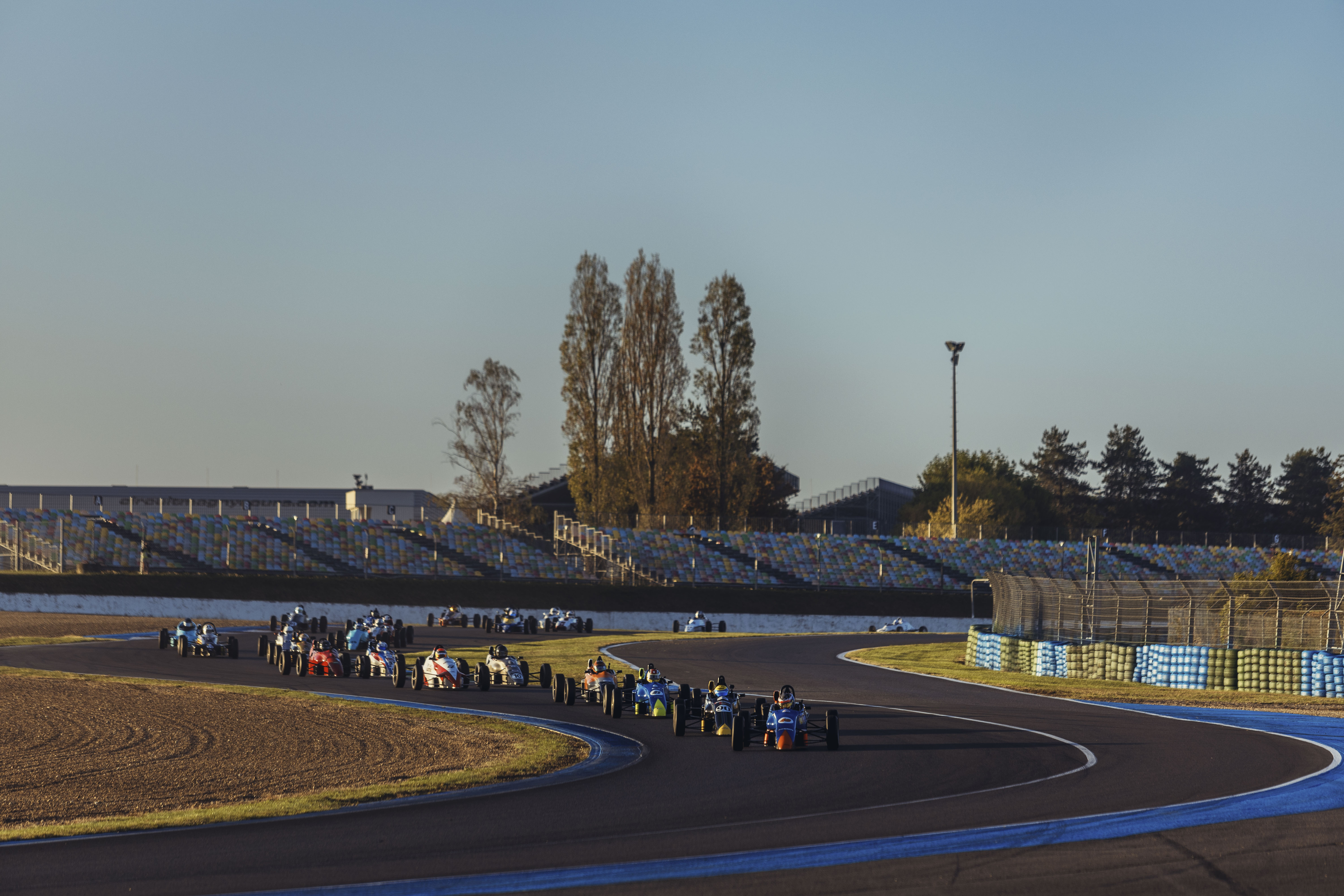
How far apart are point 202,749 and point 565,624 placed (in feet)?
99.6

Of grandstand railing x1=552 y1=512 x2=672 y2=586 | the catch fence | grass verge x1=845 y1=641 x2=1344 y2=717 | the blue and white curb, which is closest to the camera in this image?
the blue and white curb

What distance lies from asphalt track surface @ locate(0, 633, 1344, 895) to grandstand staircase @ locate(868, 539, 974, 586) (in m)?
41.1

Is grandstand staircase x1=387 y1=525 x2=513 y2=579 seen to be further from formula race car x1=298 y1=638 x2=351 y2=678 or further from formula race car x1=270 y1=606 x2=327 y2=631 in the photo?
formula race car x1=298 y1=638 x2=351 y2=678

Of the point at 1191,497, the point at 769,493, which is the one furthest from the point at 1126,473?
the point at 769,493

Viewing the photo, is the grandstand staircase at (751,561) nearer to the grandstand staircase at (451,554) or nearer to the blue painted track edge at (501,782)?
the grandstand staircase at (451,554)

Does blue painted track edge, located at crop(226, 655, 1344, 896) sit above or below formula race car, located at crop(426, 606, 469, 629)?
above

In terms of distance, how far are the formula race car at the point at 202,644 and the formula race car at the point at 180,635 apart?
0.01 meters

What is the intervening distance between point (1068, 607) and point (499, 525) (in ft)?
114

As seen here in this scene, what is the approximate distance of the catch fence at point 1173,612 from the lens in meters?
27.5

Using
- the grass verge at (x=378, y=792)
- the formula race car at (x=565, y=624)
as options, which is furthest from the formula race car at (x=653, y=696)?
the formula race car at (x=565, y=624)

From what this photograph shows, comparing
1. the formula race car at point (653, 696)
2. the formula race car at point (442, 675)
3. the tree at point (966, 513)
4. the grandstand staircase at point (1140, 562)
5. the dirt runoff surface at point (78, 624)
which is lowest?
the dirt runoff surface at point (78, 624)

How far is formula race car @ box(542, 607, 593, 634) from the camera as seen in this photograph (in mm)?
46375

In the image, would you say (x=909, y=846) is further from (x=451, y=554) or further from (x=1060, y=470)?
(x=1060, y=470)

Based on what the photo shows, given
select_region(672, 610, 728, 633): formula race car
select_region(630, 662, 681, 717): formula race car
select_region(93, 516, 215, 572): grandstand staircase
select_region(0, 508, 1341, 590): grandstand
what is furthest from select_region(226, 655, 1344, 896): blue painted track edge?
select_region(93, 516, 215, 572): grandstand staircase
